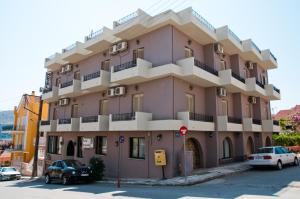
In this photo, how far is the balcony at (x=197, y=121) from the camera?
15.1 metres

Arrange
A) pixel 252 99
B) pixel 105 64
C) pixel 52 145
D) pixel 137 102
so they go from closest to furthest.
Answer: pixel 137 102 → pixel 105 64 → pixel 252 99 → pixel 52 145

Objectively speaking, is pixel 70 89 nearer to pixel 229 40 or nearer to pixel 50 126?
pixel 50 126

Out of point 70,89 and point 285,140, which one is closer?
point 70,89

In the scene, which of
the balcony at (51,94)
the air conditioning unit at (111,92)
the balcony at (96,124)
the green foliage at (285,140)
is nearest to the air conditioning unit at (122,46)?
the air conditioning unit at (111,92)

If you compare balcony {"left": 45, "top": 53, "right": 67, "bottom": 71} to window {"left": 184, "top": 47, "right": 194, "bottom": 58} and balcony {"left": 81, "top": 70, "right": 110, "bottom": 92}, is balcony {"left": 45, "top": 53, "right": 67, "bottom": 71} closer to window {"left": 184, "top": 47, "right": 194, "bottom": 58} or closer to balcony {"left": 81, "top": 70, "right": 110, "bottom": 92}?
balcony {"left": 81, "top": 70, "right": 110, "bottom": 92}

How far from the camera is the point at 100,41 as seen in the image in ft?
66.1

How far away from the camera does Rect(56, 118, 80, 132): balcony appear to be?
22.0 meters

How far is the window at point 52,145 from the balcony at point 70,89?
576 cm

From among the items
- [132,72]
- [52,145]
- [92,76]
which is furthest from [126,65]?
[52,145]

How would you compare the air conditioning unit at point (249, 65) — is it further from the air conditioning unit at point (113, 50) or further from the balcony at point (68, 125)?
the balcony at point (68, 125)

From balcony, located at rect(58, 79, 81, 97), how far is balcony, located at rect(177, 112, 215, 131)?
11.2 meters

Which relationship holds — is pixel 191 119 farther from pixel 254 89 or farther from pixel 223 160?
pixel 254 89

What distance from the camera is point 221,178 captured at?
47.1ft

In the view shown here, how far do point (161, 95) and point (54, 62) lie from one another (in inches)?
626
